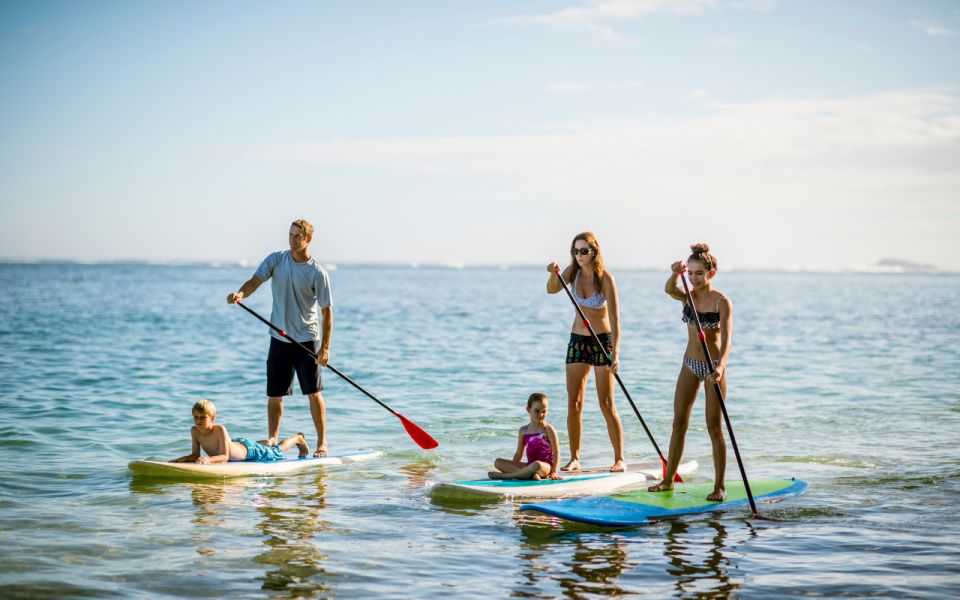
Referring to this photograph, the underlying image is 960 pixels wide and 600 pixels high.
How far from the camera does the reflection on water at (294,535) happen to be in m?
5.56

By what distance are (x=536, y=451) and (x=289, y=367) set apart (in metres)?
2.57

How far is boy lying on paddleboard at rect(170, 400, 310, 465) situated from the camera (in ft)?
27.4

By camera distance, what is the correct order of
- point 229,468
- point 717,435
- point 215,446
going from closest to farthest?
1. point 717,435
2. point 229,468
3. point 215,446

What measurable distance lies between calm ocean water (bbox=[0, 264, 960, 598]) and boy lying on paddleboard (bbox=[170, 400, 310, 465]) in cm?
40

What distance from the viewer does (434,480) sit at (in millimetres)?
8625

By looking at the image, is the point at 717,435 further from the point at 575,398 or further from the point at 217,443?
the point at 217,443

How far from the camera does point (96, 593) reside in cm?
535

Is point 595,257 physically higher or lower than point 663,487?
higher

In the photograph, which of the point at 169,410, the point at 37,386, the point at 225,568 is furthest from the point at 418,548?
the point at 37,386

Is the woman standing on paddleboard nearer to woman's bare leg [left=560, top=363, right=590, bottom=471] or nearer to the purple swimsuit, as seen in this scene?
woman's bare leg [left=560, top=363, right=590, bottom=471]

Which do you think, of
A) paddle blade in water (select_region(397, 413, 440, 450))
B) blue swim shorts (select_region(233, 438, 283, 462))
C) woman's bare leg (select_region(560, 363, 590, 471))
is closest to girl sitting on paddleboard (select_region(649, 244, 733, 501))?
woman's bare leg (select_region(560, 363, 590, 471))

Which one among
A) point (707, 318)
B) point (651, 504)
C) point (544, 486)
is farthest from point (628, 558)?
point (707, 318)

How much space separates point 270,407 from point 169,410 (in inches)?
165

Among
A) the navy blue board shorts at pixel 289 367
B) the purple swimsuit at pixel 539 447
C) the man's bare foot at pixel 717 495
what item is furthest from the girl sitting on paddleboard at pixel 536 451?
the navy blue board shorts at pixel 289 367
